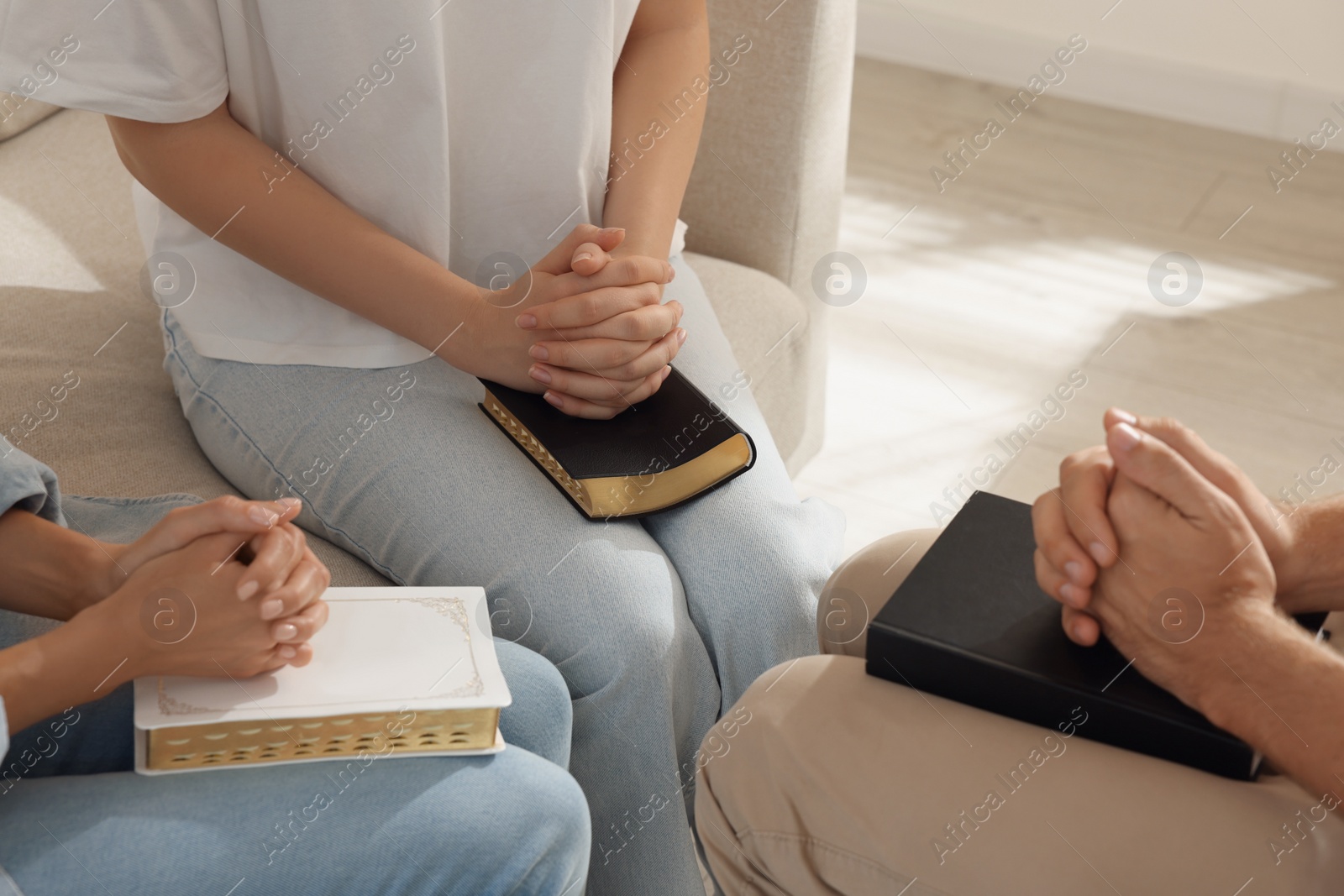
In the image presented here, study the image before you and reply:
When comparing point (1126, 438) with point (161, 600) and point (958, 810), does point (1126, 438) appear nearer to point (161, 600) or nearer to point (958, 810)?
point (958, 810)

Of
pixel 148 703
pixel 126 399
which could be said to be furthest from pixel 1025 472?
pixel 148 703

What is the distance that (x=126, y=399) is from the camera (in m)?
1.22

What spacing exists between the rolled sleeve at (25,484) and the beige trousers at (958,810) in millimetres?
509

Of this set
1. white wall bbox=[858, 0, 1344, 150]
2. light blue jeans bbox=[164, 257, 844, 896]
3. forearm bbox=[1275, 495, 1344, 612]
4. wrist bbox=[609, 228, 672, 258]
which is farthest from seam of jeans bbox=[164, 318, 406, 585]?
white wall bbox=[858, 0, 1344, 150]

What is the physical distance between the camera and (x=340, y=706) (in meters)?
0.81

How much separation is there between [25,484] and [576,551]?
417 mm

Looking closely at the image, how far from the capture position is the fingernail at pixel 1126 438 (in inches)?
31.9

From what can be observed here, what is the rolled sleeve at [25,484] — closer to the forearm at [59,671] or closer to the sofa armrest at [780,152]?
the forearm at [59,671]

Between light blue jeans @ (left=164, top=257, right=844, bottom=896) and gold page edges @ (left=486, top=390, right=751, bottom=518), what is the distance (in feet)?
0.05

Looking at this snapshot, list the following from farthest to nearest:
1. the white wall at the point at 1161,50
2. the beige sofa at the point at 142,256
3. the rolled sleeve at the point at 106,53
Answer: the white wall at the point at 1161,50, the beige sofa at the point at 142,256, the rolled sleeve at the point at 106,53

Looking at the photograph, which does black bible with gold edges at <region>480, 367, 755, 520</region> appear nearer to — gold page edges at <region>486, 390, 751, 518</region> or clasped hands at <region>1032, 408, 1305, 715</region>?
gold page edges at <region>486, 390, 751, 518</region>

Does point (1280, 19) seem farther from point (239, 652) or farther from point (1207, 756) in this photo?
point (239, 652)

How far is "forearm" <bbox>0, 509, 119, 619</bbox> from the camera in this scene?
863 mm

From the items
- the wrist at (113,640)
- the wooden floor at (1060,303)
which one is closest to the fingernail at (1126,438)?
the wrist at (113,640)
